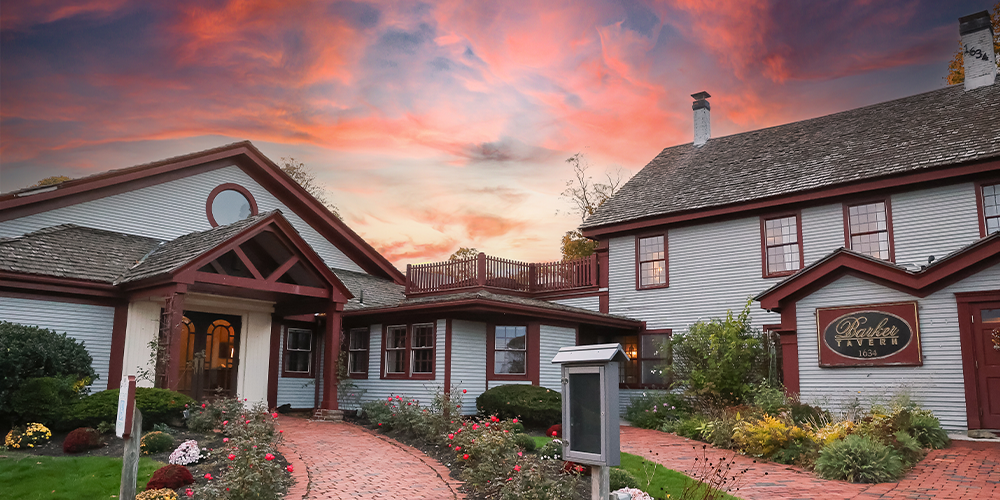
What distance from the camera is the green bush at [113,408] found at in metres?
11.5

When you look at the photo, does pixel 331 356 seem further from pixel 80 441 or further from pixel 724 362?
pixel 724 362

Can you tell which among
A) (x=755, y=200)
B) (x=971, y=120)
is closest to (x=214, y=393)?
(x=755, y=200)

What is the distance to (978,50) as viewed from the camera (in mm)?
17922

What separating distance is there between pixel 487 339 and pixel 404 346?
2207 millimetres

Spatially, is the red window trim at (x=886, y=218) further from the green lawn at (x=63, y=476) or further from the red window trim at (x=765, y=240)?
the green lawn at (x=63, y=476)

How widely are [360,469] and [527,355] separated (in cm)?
808

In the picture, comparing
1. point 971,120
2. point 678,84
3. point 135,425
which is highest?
point 678,84

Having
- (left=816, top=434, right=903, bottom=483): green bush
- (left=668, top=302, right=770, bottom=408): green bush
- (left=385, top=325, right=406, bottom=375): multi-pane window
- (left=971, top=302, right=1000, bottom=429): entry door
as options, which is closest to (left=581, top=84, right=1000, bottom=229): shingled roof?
(left=668, top=302, right=770, bottom=408): green bush

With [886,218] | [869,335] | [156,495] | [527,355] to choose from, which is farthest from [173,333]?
[886,218]

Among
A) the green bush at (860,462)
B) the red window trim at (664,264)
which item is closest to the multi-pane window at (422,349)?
the red window trim at (664,264)

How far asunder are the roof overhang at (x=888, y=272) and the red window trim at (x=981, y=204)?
280cm

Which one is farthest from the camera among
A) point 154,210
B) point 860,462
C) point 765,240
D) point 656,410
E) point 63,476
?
point 765,240

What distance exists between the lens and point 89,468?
930 centimetres

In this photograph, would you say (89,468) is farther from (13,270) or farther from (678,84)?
(678,84)
